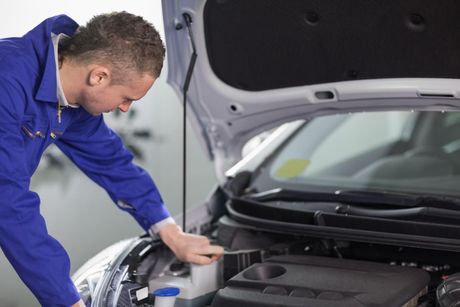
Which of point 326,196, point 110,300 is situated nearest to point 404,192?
point 326,196

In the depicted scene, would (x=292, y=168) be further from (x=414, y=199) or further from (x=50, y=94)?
(x=50, y=94)

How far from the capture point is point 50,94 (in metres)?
1.75

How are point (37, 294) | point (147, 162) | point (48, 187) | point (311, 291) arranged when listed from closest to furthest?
point (37, 294)
point (311, 291)
point (48, 187)
point (147, 162)

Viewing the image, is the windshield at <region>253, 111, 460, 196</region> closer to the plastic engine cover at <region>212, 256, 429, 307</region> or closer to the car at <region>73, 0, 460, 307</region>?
the car at <region>73, 0, 460, 307</region>

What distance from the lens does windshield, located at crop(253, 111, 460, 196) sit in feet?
8.09

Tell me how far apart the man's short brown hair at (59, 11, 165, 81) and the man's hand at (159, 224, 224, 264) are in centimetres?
64

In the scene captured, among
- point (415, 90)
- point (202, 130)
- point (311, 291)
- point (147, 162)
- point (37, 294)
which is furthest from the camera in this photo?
point (147, 162)

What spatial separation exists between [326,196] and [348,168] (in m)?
0.44

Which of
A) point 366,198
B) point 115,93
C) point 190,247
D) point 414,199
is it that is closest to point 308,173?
point 366,198

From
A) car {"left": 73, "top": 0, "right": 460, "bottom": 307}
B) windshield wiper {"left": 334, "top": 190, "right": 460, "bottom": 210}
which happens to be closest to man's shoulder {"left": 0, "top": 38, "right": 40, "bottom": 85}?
car {"left": 73, "top": 0, "right": 460, "bottom": 307}

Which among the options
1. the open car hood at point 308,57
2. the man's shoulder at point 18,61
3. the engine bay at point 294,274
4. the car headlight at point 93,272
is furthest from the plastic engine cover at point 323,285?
the man's shoulder at point 18,61

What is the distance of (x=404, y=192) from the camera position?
2.35 meters

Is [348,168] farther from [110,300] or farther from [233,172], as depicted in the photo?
[110,300]

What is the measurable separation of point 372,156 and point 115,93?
4.50ft
